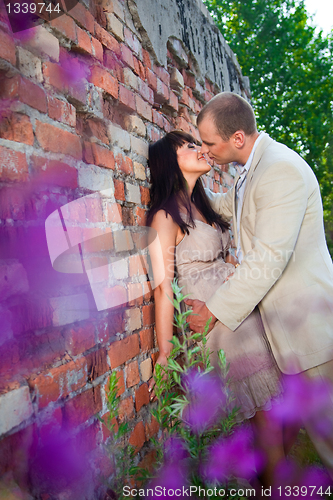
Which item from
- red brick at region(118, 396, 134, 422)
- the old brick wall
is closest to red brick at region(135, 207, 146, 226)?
the old brick wall

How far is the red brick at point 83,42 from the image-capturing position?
143 cm

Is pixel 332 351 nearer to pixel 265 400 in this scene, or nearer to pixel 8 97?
pixel 265 400

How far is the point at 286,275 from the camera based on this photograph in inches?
68.3

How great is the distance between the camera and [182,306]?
1995mm

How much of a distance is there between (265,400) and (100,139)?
1436 millimetres

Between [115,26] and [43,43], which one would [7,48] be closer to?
[43,43]

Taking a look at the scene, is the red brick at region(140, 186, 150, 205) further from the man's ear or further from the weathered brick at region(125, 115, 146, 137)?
the man's ear

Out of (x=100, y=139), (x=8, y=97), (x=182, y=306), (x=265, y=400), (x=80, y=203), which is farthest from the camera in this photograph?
(x=182, y=306)

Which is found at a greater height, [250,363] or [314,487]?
[250,363]

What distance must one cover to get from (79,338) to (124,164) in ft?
2.89

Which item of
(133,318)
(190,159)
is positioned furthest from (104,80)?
(133,318)

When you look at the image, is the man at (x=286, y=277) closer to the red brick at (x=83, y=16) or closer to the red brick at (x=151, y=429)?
the red brick at (x=151, y=429)

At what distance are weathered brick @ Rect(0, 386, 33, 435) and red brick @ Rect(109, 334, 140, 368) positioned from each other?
0.46m

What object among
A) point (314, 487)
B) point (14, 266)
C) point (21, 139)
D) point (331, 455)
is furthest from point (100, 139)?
point (314, 487)
